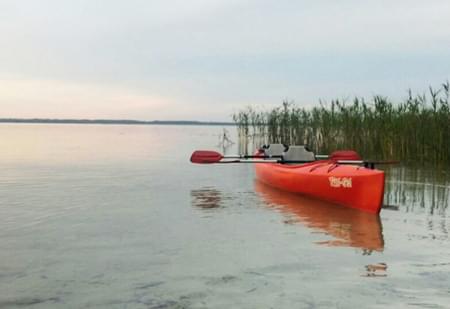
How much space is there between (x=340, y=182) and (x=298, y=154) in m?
Result: 3.27

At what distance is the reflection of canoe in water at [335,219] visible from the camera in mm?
6516

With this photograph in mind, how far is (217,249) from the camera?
6.09m

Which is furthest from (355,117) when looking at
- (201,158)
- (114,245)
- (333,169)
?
(114,245)

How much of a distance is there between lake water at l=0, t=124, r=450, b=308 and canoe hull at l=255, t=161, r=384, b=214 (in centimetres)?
19

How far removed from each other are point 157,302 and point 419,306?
6.34 ft

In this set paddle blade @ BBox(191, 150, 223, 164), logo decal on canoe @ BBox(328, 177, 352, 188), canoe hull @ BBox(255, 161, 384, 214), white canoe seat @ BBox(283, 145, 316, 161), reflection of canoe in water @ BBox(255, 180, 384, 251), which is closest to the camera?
reflection of canoe in water @ BBox(255, 180, 384, 251)

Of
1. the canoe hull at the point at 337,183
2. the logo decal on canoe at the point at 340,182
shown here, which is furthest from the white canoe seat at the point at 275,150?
the logo decal on canoe at the point at 340,182

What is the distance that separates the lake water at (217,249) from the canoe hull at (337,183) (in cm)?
19

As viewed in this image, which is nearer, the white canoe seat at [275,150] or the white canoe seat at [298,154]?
the white canoe seat at [298,154]

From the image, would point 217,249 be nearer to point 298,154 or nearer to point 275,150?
point 298,154

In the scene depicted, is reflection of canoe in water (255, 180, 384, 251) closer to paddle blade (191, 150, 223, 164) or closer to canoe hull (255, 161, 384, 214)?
canoe hull (255, 161, 384, 214)

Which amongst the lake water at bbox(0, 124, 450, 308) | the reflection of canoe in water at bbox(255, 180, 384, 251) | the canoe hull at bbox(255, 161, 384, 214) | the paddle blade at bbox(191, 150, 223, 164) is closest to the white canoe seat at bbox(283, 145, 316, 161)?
the canoe hull at bbox(255, 161, 384, 214)

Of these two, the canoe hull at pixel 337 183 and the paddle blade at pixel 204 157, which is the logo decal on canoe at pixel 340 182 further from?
the paddle blade at pixel 204 157

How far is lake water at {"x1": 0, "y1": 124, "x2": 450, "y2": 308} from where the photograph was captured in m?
4.41
